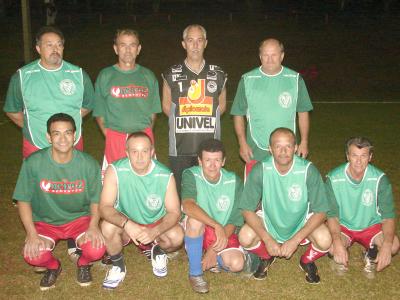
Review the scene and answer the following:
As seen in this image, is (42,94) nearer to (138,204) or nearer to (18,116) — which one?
(18,116)

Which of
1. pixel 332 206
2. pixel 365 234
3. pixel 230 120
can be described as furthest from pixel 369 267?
pixel 230 120

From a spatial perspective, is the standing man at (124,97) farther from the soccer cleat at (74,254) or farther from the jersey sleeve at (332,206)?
the jersey sleeve at (332,206)

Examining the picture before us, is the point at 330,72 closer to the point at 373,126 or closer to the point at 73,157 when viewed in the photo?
the point at 373,126

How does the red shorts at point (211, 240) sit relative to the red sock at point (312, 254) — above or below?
above

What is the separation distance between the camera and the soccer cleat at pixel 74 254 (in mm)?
4953

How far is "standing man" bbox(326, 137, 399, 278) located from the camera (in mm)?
4641

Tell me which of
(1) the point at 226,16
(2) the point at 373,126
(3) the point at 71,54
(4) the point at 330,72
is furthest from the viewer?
(1) the point at 226,16

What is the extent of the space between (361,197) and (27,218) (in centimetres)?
285

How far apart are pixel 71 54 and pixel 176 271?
75.4ft

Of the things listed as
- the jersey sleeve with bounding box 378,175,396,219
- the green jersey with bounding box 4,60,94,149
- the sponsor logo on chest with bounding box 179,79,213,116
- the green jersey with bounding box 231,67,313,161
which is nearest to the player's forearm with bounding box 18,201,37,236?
the green jersey with bounding box 4,60,94,149

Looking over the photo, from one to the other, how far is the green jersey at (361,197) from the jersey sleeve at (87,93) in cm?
240

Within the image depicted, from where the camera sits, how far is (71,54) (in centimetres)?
2628

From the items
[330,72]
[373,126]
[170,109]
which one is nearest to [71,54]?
[330,72]

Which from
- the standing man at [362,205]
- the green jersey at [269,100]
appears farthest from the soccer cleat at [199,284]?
the green jersey at [269,100]
